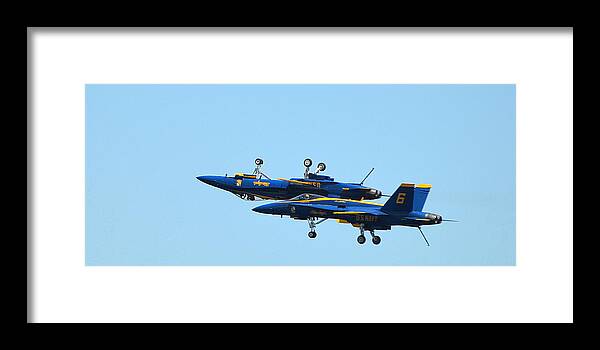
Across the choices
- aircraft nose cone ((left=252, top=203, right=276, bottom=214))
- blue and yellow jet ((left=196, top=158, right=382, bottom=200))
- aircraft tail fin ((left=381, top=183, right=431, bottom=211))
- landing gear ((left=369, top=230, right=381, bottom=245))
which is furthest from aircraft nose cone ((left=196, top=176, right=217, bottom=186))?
aircraft tail fin ((left=381, top=183, right=431, bottom=211))

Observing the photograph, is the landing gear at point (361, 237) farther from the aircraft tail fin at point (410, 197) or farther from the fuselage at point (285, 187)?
the aircraft tail fin at point (410, 197)

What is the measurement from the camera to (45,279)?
23.2 metres

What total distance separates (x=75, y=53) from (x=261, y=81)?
11.2 ft

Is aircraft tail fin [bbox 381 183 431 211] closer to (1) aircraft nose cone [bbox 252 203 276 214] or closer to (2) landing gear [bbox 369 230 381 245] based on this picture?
(2) landing gear [bbox 369 230 381 245]

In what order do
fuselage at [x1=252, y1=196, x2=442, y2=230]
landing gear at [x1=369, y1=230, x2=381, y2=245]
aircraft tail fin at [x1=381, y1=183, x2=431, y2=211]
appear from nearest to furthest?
aircraft tail fin at [x1=381, y1=183, x2=431, y2=211] → fuselage at [x1=252, y1=196, x2=442, y2=230] → landing gear at [x1=369, y1=230, x2=381, y2=245]

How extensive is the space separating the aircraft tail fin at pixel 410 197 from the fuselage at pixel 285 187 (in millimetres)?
674

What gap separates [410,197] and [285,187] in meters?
2.97

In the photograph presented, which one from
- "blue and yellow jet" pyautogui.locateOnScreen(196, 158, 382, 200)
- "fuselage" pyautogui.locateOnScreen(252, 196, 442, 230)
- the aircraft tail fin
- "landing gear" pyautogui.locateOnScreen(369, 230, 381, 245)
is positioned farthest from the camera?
"blue and yellow jet" pyautogui.locateOnScreen(196, 158, 382, 200)

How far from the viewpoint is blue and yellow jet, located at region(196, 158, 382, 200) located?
25.5 metres

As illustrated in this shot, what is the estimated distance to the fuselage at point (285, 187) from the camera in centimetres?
2550

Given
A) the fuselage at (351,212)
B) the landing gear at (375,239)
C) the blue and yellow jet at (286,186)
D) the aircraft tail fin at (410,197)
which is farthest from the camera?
the blue and yellow jet at (286,186)

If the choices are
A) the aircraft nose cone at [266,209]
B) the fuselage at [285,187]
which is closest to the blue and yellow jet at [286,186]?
the fuselage at [285,187]

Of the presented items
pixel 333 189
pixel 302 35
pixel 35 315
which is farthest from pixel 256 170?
pixel 35 315

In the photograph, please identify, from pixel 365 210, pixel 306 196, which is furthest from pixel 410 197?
pixel 306 196
